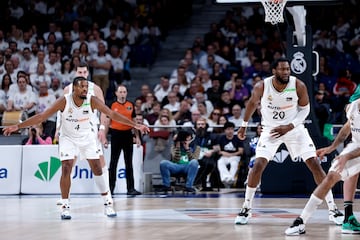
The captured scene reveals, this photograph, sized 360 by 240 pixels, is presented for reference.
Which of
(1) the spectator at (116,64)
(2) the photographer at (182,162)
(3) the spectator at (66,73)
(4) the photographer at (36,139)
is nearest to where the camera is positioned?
(2) the photographer at (182,162)

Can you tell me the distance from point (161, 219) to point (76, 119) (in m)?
1.78

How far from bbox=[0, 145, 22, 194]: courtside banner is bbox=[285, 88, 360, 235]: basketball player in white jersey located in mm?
8543

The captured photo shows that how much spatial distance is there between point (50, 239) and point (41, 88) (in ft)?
35.1

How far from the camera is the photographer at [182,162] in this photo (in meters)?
15.9

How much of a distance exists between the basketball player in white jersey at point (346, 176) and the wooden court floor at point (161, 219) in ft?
0.50

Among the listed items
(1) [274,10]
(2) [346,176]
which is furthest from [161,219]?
(1) [274,10]

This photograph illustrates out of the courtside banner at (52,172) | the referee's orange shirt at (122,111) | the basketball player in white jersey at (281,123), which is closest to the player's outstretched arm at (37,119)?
the basketball player in white jersey at (281,123)

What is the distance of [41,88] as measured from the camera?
1872cm

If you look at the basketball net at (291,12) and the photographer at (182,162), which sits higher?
the basketball net at (291,12)

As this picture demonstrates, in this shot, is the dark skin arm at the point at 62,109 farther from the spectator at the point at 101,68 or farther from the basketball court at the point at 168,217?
the spectator at the point at 101,68

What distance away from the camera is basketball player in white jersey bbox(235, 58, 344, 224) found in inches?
393

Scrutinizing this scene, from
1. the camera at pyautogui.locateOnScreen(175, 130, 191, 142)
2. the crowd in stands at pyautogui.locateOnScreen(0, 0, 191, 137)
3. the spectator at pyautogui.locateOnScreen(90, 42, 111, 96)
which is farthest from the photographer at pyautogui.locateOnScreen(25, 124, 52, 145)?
the spectator at pyautogui.locateOnScreen(90, 42, 111, 96)

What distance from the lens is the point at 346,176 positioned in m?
8.84

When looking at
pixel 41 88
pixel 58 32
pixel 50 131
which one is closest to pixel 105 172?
pixel 50 131
